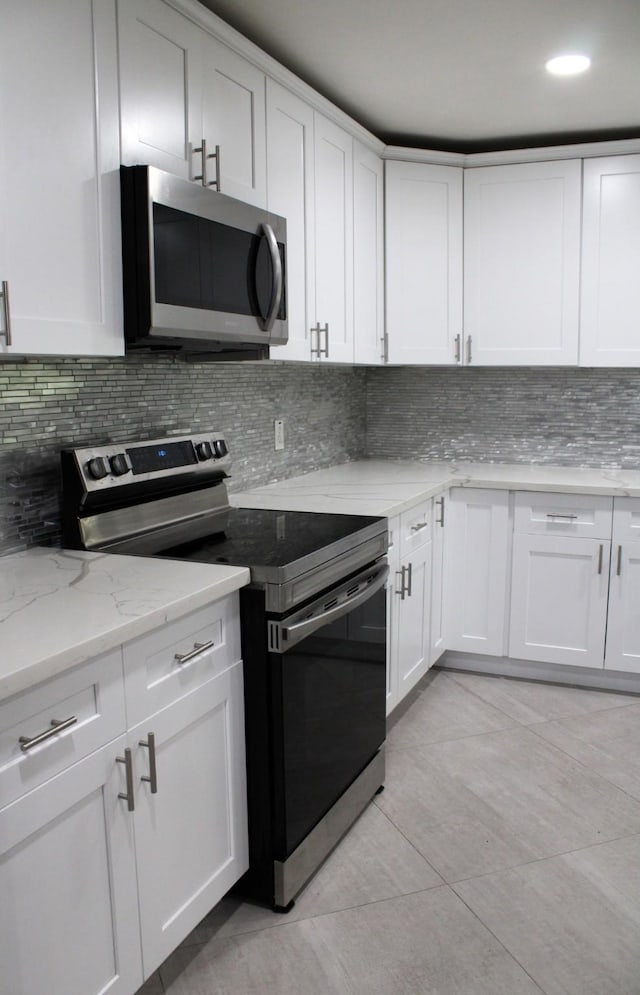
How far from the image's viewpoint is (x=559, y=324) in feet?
11.3

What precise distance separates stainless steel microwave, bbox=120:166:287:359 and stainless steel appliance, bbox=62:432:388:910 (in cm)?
36

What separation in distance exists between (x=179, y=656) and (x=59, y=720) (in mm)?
355

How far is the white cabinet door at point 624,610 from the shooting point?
3.22 m

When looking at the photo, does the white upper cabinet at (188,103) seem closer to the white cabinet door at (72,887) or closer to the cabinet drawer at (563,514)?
the white cabinet door at (72,887)

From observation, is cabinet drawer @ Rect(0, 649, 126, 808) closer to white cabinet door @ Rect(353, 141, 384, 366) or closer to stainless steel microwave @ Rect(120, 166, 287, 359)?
stainless steel microwave @ Rect(120, 166, 287, 359)

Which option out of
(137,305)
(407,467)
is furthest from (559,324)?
(137,305)

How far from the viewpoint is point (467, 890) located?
2072mm

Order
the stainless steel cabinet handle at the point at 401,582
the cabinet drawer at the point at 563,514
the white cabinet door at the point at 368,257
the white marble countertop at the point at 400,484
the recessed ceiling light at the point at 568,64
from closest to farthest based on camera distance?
the recessed ceiling light at the point at 568,64
the white marble countertop at the point at 400,484
the stainless steel cabinet handle at the point at 401,582
the white cabinet door at the point at 368,257
the cabinet drawer at the point at 563,514

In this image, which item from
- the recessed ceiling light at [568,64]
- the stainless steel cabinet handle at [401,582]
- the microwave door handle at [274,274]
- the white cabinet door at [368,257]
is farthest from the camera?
the white cabinet door at [368,257]

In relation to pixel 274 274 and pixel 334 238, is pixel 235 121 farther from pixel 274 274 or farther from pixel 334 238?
pixel 334 238

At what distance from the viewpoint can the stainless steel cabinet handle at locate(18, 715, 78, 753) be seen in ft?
4.01

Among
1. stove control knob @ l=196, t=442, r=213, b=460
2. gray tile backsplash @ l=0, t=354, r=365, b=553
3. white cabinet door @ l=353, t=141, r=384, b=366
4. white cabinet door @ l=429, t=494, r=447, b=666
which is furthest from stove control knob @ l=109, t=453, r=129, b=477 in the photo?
white cabinet door @ l=429, t=494, r=447, b=666

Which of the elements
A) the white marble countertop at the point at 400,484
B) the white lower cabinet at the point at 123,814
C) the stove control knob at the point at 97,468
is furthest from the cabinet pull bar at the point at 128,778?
the white marble countertop at the point at 400,484

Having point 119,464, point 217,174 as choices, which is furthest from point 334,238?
point 119,464
